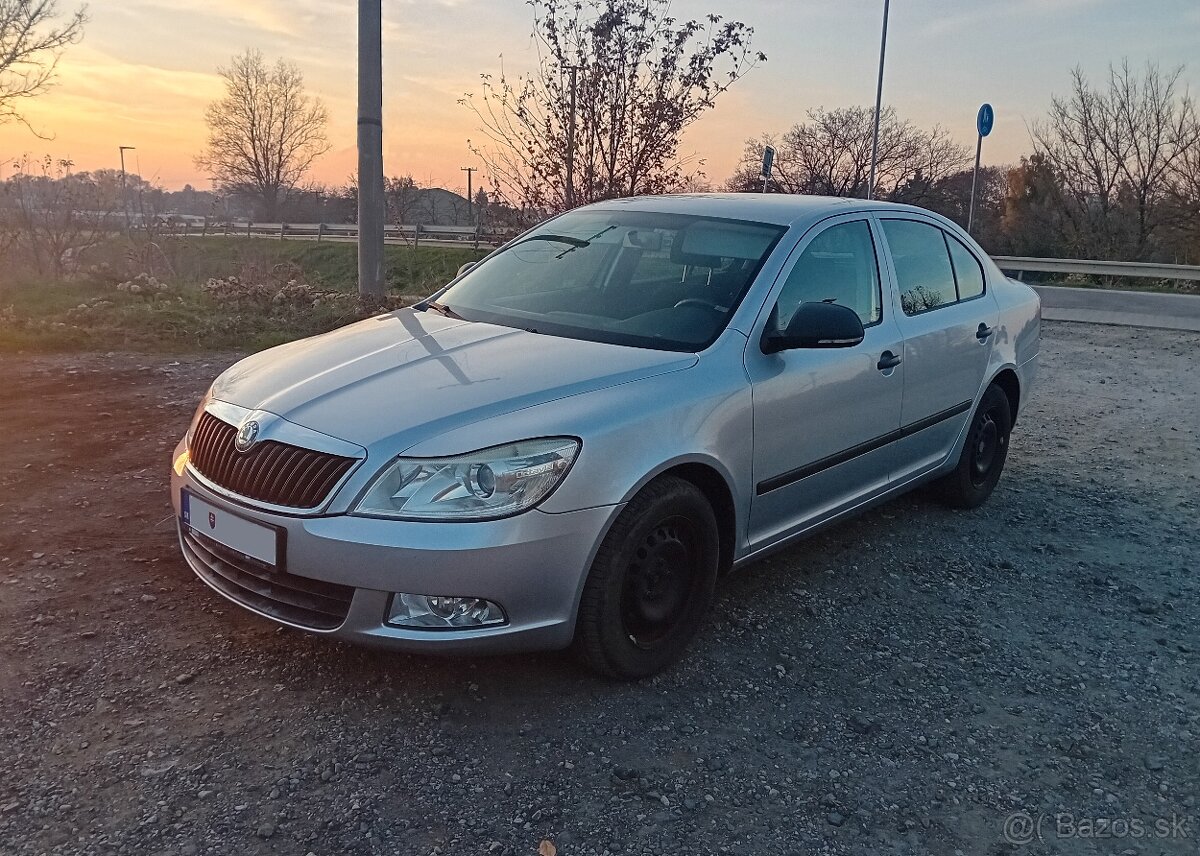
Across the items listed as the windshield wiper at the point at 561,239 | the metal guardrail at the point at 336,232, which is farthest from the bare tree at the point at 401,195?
the windshield wiper at the point at 561,239

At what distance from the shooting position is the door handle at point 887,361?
418 centimetres

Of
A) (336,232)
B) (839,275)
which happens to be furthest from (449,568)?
(336,232)

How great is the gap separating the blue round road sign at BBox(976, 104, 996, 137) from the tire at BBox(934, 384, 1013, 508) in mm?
11143

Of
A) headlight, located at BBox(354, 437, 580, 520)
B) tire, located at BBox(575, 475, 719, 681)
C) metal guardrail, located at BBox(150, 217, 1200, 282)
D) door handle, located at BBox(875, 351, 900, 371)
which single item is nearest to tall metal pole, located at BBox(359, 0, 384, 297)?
metal guardrail, located at BBox(150, 217, 1200, 282)

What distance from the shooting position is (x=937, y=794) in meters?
2.74

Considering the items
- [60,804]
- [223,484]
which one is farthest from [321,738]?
[223,484]

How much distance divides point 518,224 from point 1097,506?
285 inches

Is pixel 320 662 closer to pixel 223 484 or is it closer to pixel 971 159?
pixel 223 484

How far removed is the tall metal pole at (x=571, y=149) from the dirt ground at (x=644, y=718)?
6480 millimetres

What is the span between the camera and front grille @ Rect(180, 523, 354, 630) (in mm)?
2830

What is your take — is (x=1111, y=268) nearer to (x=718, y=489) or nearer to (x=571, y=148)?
(x=571, y=148)

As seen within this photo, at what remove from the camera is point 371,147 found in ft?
28.0

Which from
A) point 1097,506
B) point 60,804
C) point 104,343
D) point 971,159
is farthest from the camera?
point 971,159

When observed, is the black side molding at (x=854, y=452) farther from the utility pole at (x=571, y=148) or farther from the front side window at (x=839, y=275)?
the utility pole at (x=571, y=148)
